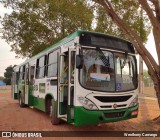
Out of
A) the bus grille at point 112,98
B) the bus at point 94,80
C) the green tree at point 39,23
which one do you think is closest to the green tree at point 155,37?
the bus at point 94,80

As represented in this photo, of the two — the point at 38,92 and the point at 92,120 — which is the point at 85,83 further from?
the point at 38,92

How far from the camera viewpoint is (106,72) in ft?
28.4

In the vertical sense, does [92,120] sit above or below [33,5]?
below

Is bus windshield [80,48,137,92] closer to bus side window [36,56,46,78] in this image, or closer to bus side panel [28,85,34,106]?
bus side window [36,56,46,78]

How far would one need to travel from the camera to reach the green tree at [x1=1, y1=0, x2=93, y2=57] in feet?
71.4

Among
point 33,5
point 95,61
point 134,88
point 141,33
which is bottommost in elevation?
point 134,88

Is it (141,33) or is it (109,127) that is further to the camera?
(141,33)

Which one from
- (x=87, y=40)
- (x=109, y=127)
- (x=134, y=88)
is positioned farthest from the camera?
(x=109, y=127)

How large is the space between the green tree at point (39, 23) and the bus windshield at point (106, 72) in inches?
482

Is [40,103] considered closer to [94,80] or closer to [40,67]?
[40,67]

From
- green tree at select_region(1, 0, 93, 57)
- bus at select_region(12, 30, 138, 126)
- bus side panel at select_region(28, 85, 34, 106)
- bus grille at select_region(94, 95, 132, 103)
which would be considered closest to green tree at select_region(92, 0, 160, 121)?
bus at select_region(12, 30, 138, 126)

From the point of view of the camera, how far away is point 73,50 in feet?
27.9

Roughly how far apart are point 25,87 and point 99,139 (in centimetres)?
820

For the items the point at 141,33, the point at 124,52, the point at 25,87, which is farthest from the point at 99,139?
the point at 141,33
